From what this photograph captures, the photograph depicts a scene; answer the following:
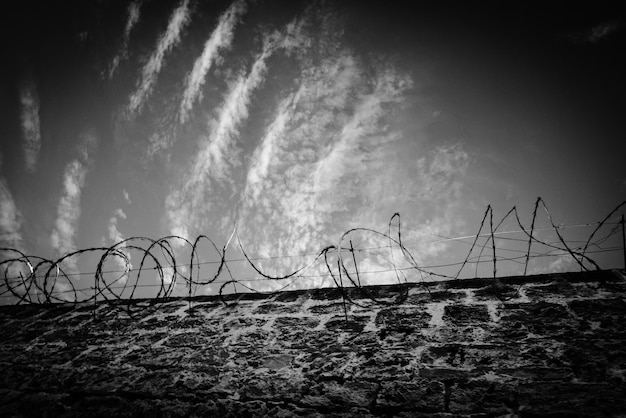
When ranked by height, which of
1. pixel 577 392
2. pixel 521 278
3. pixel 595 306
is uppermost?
pixel 521 278

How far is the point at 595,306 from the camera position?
218cm

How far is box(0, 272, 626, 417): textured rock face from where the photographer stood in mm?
1724

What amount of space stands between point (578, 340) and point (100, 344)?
395cm

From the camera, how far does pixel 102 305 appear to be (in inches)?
149

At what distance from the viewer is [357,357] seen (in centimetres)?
216

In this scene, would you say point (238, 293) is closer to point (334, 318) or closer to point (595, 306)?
point (334, 318)

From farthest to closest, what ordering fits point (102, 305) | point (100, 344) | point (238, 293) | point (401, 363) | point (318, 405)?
point (102, 305) → point (238, 293) → point (100, 344) → point (401, 363) → point (318, 405)

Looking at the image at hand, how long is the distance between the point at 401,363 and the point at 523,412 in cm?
68

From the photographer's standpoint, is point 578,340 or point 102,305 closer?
point 578,340

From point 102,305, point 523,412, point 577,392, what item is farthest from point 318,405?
point 102,305

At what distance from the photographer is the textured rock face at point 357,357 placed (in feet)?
5.65

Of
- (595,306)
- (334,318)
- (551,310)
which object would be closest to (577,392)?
(551,310)

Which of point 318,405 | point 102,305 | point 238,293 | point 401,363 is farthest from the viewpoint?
point 102,305

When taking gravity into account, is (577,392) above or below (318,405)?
above
